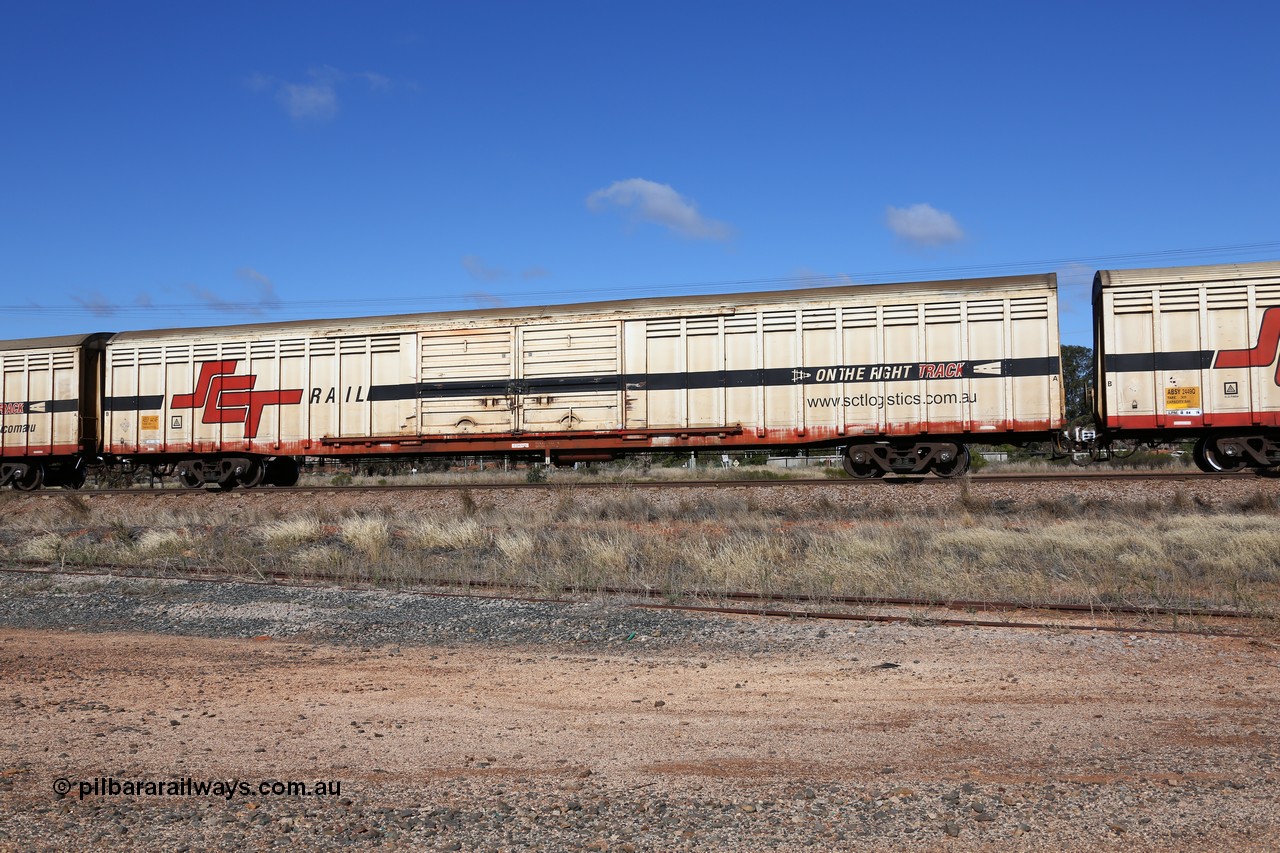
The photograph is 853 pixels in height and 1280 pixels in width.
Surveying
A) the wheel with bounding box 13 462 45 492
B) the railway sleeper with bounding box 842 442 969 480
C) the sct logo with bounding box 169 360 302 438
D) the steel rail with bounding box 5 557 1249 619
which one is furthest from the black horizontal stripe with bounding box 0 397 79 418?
the railway sleeper with bounding box 842 442 969 480

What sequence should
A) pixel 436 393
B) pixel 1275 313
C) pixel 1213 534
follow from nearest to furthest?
pixel 1213 534 → pixel 1275 313 → pixel 436 393

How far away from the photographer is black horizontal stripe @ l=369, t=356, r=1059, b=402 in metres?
16.3

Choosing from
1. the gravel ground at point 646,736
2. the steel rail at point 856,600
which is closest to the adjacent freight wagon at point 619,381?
the steel rail at point 856,600

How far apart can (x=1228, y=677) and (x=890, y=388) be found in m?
11.0

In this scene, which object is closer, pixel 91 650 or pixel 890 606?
pixel 91 650

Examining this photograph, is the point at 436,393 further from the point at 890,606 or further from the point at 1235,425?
the point at 1235,425

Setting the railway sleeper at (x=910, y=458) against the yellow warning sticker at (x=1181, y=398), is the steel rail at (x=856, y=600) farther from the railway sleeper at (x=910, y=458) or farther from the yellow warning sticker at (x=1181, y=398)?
the yellow warning sticker at (x=1181, y=398)

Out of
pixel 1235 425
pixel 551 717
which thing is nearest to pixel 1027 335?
pixel 1235 425

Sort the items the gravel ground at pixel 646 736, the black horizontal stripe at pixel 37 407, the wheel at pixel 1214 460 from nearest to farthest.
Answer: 1. the gravel ground at pixel 646 736
2. the wheel at pixel 1214 460
3. the black horizontal stripe at pixel 37 407

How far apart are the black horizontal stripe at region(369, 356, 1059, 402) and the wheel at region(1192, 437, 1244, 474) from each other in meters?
3.00

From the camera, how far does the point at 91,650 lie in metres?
7.40

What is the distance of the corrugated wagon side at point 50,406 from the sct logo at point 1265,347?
22440 millimetres

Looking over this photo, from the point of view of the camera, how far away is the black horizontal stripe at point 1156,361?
15562 millimetres

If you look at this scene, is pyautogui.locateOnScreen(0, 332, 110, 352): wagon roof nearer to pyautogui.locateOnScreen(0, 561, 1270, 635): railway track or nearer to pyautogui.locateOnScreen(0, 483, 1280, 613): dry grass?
pyautogui.locateOnScreen(0, 483, 1280, 613): dry grass
